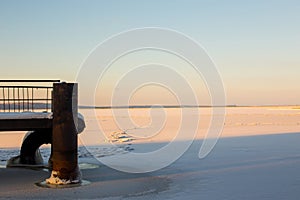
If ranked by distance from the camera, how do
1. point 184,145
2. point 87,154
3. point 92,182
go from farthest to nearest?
A: point 184,145 → point 87,154 → point 92,182

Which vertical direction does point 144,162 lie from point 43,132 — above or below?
below

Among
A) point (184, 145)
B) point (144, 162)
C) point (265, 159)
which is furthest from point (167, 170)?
point (184, 145)

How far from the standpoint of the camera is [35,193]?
36.4 feet

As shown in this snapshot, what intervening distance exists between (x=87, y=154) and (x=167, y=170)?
548 centimetres

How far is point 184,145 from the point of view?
22.0 metres

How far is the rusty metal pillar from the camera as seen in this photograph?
12.2m

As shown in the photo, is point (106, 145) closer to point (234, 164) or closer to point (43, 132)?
point (43, 132)

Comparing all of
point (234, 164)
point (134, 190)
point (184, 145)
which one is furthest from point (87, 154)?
point (134, 190)

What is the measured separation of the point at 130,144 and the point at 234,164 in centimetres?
838

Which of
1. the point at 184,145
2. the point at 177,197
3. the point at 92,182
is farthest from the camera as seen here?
the point at 184,145

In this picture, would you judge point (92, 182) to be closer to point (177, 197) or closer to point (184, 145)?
point (177, 197)

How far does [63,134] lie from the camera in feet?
39.9

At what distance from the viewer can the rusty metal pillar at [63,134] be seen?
12.2 meters

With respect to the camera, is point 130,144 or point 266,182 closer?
point 266,182
